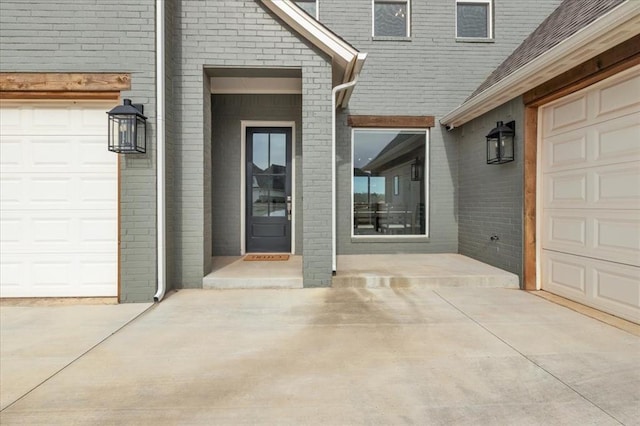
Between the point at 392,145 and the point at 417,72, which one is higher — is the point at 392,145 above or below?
below

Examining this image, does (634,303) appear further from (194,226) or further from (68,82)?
(68,82)

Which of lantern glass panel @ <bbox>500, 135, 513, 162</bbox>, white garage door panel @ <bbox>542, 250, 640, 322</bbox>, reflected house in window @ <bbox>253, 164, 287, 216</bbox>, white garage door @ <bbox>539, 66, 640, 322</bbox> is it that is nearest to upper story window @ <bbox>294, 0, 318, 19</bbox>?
reflected house in window @ <bbox>253, 164, 287, 216</bbox>

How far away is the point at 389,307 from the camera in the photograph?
3.89 m

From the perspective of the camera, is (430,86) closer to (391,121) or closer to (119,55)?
(391,121)

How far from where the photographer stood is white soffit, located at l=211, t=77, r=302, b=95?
535cm

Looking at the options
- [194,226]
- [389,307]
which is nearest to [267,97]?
[194,226]

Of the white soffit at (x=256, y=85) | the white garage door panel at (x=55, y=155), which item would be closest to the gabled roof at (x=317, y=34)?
the white soffit at (x=256, y=85)

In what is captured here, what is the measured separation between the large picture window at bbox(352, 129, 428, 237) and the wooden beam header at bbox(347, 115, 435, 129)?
0.16 metres

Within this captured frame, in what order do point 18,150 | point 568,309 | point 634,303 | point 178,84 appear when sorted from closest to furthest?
point 634,303
point 568,309
point 18,150
point 178,84

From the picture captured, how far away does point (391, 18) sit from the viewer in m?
7.05

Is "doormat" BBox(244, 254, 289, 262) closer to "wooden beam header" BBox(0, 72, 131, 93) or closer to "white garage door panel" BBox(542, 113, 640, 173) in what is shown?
"wooden beam header" BBox(0, 72, 131, 93)

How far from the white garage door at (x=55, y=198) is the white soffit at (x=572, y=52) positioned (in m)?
5.28

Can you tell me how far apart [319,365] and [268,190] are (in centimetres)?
471

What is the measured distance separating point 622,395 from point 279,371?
2232 millimetres
